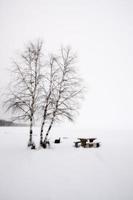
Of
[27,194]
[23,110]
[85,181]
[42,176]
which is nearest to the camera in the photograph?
[27,194]

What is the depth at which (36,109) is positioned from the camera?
20.8 meters

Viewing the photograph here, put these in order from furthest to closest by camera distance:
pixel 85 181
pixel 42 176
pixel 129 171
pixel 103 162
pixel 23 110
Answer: pixel 23 110
pixel 103 162
pixel 129 171
pixel 42 176
pixel 85 181

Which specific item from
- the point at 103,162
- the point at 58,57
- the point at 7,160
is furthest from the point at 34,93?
the point at 103,162

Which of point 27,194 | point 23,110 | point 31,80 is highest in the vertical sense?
point 31,80

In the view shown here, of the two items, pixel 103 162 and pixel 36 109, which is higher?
pixel 36 109

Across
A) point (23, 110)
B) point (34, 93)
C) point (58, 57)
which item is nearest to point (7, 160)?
point (23, 110)

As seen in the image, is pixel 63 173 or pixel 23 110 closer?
pixel 63 173

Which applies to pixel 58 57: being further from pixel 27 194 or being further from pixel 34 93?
pixel 27 194

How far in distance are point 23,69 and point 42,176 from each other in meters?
12.8

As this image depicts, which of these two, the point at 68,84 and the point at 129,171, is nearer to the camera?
the point at 129,171

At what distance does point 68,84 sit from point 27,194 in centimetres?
1383

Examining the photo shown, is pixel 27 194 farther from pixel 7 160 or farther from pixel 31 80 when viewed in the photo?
pixel 31 80

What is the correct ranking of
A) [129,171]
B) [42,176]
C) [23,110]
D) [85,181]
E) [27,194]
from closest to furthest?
[27,194] < [85,181] < [42,176] < [129,171] < [23,110]

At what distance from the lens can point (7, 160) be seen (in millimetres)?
14414
